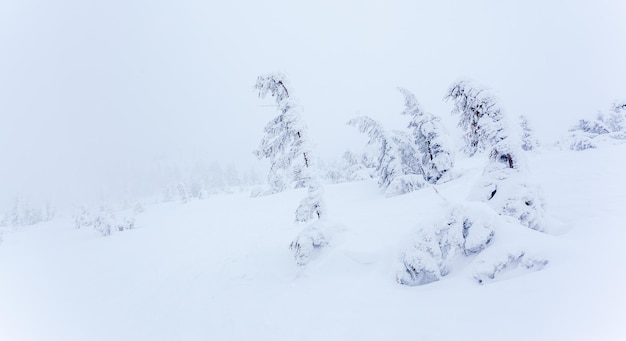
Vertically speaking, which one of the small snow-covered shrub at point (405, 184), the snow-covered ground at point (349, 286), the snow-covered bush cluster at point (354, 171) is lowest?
the snow-covered ground at point (349, 286)

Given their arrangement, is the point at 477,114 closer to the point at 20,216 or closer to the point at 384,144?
the point at 384,144

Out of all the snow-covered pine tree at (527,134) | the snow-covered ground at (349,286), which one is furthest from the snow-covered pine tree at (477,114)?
the snow-covered pine tree at (527,134)

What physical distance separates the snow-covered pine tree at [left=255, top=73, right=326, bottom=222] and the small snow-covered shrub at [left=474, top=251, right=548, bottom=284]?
22.7 feet

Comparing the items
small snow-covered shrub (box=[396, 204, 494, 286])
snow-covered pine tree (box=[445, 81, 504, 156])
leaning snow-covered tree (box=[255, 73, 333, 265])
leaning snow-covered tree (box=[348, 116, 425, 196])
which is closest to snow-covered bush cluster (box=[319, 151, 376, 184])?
leaning snow-covered tree (box=[348, 116, 425, 196])

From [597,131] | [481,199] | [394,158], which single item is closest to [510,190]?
[481,199]

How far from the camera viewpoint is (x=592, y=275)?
6.38 m

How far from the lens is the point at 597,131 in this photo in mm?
38125

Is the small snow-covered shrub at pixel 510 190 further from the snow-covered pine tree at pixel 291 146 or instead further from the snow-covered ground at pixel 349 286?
the snow-covered pine tree at pixel 291 146

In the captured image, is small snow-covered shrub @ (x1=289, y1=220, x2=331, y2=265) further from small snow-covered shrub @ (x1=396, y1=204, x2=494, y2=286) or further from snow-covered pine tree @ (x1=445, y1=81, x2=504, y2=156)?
snow-covered pine tree @ (x1=445, y1=81, x2=504, y2=156)

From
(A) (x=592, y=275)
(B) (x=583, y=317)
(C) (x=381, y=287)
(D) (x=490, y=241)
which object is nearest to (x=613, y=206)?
(D) (x=490, y=241)

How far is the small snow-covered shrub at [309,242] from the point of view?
1248cm

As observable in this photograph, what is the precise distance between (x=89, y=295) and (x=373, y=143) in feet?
69.1

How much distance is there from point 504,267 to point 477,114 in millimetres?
5953

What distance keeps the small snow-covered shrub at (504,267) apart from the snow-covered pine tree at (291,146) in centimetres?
692
